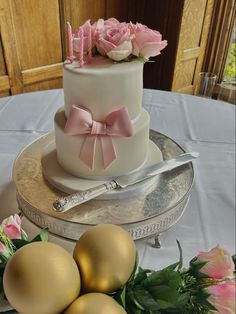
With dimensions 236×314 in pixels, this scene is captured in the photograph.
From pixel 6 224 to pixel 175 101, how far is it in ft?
2.77

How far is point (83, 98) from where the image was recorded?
22.6 inches

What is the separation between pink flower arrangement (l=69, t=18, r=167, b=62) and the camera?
55 centimetres

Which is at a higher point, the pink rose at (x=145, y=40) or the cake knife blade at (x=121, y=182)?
the pink rose at (x=145, y=40)

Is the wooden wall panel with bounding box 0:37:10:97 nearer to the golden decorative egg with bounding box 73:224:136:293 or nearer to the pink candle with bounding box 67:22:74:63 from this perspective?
the pink candle with bounding box 67:22:74:63

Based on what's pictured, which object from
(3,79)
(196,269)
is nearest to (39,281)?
(196,269)

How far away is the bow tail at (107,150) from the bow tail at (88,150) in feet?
0.06

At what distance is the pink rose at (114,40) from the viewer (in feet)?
1.79

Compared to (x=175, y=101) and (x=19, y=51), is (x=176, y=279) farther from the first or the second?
(x=19, y=51)

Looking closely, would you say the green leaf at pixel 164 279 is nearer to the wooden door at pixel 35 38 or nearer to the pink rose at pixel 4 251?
the pink rose at pixel 4 251

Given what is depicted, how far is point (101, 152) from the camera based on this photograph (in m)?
0.60

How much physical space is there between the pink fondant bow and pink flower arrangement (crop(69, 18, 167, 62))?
10cm

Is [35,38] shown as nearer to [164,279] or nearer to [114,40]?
[114,40]

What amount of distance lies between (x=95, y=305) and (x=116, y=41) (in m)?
0.41

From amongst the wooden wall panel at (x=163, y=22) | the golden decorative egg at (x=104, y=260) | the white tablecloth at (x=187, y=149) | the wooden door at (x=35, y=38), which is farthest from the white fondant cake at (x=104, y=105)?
the wooden wall panel at (x=163, y=22)
